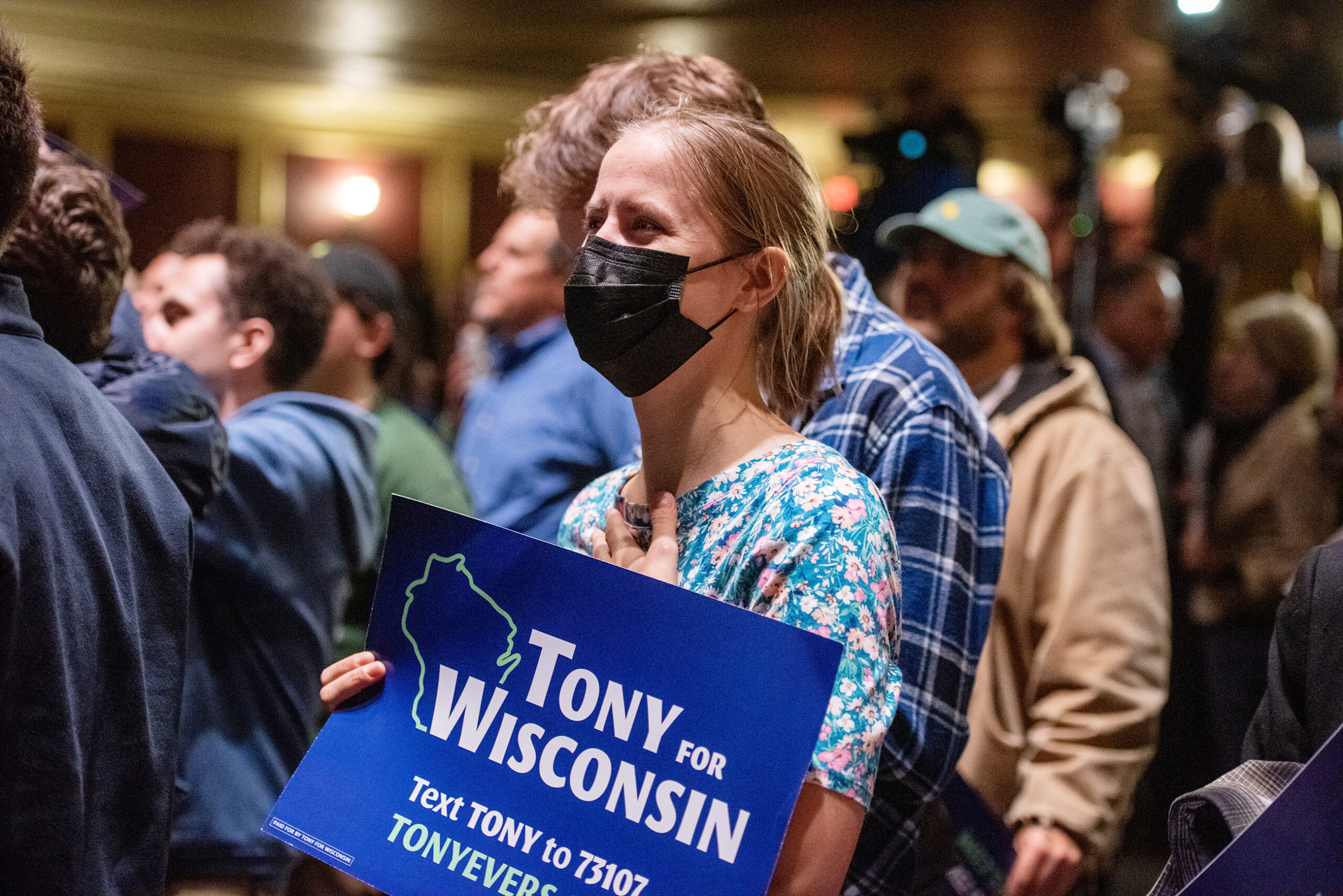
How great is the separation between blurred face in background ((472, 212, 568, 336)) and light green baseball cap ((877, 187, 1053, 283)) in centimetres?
119

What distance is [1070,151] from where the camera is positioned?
6.08 m

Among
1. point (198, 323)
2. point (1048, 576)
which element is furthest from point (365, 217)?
point (1048, 576)

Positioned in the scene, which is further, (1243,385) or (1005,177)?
(1005,177)

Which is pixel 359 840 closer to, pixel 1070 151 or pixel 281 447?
pixel 281 447

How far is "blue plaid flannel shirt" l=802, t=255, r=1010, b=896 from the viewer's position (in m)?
1.42

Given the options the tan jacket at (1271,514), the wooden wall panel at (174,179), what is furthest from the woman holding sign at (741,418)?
the wooden wall panel at (174,179)

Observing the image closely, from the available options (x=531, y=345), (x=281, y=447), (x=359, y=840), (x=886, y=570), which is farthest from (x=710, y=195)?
(x=531, y=345)

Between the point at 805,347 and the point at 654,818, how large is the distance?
57 centimetres

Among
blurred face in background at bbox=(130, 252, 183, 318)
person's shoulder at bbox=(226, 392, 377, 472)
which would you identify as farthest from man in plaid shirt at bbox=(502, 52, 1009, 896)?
blurred face in background at bbox=(130, 252, 183, 318)

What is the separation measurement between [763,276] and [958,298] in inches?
50.2

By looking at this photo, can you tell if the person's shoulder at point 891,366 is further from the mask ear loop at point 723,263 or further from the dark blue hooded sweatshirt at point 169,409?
the dark blue hooded sweatshirt at point 169,409

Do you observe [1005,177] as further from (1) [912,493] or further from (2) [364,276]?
(1) [912,493]

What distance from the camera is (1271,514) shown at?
3904 millimetres

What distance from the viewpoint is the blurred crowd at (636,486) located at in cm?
122
